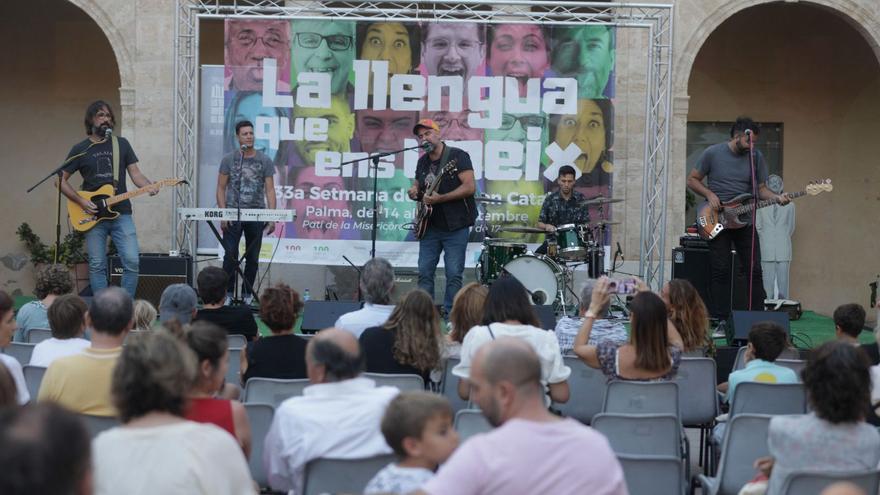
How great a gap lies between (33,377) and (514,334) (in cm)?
220

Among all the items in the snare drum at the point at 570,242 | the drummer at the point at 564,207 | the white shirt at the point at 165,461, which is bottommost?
the white shirt at the point at 165,461

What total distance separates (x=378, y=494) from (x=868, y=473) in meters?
1.74

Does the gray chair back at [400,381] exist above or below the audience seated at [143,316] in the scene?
below

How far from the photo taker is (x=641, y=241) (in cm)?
1198

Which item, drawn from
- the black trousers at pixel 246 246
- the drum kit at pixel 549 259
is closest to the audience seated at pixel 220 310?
the black trousers at pixel 246 246

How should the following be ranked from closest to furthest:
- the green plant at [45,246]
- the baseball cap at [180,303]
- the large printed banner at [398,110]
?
1. the baseball cap at [180,303]
2. the large printed banner at [398,110]
3. the green plant at [45,246]

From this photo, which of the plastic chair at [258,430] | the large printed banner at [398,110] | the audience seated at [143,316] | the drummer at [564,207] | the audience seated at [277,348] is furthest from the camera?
the large printed banner at [398,110]

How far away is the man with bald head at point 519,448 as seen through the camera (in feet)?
9.50

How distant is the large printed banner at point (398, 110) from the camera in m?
12.0

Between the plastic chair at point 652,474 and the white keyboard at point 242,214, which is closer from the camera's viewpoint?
the plastic chair at point 652,474

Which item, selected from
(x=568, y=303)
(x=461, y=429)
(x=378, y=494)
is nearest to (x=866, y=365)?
(x=461, y=429)

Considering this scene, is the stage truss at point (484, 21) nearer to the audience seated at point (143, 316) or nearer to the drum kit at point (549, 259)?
the drum kit at point (549, 259)

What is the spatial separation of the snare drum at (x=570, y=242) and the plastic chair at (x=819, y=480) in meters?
7.45

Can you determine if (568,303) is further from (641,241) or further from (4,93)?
(4,93)
